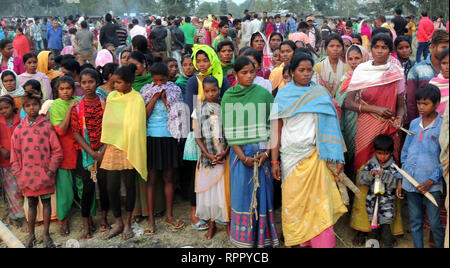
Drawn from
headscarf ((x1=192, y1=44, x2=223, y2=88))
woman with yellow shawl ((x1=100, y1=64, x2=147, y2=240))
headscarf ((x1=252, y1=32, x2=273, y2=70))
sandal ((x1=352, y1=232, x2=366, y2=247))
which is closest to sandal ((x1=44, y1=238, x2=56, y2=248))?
woman with yellow shawl ((x1=100, y1=64, x2=147, y2=240))

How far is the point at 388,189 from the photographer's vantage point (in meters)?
3.77

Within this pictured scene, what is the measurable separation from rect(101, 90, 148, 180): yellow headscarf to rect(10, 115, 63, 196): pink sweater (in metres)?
0.60

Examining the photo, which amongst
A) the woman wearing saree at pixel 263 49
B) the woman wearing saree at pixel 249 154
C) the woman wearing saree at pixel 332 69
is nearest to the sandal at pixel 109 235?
the woman wearing saree at pixel 249 154

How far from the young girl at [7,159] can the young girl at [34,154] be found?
397mm

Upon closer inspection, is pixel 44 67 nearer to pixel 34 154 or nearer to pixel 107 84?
pixel 107 84

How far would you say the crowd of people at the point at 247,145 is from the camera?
355 cm

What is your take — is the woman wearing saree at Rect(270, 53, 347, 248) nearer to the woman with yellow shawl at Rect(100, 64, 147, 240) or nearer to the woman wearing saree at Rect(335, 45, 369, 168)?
the woman wearing saree at Rect(335, 45, 369, 168)

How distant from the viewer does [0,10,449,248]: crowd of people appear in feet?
11.7

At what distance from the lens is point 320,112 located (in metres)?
3.52

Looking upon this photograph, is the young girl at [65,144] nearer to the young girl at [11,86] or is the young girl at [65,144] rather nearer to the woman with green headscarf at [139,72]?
the woman with green headscarf at [139,72]

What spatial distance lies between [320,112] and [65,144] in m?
2.74

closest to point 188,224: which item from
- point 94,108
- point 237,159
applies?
point 237,159

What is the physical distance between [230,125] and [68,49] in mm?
8162
